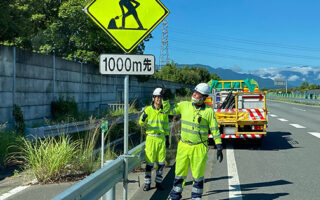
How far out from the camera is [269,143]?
12.4 metres

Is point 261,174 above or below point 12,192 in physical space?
below

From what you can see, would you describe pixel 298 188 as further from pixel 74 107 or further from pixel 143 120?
pixel 74 107

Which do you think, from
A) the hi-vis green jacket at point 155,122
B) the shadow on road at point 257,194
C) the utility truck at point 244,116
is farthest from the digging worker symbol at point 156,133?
the utility truck at point 244,116

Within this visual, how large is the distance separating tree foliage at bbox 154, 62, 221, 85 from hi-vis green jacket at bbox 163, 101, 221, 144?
37.3 meters

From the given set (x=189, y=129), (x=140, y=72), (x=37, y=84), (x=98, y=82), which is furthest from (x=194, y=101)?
(x=98, y=82)

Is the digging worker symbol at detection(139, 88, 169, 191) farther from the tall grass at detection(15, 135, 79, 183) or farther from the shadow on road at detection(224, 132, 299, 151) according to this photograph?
the shadow on road at detection(224, 132, 299, 151)

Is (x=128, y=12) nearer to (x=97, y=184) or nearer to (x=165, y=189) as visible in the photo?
(x=97, y=184)

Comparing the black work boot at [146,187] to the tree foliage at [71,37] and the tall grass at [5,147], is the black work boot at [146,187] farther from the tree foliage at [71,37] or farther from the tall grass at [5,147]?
the tree foliage at [71,37]

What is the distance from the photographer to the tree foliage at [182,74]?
2040 inches

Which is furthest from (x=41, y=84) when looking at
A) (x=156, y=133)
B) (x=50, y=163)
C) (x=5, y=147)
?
(x=156, y=133)

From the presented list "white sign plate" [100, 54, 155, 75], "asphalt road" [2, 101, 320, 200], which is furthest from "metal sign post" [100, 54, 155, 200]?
"asphalt road" [2, 101, 320, 200]

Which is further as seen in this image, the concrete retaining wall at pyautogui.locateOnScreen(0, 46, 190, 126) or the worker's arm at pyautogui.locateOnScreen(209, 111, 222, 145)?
the concrete retaining wall at pyautogui.locateOnScreen(0, 46, 190, 126)

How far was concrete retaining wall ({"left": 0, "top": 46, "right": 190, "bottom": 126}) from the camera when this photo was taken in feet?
→ 34.2

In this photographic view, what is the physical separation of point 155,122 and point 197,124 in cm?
132
